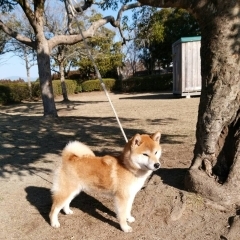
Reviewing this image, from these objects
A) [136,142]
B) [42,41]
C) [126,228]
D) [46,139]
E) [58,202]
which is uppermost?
[42,41]

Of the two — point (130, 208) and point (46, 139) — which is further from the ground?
point (130, 208)

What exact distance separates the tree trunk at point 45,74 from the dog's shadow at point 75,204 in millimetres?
7699

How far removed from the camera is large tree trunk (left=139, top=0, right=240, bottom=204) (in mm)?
3309

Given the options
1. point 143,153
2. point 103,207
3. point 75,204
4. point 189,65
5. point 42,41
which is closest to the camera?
point 143,153

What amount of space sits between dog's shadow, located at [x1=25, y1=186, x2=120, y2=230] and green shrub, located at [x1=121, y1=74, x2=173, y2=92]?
1032 inches

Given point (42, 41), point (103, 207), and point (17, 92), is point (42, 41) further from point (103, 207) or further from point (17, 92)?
point (17, 92)

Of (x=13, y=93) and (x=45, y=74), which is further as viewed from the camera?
(x=13, y=93)

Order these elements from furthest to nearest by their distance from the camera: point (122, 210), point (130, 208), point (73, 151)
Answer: point (73, 151)
point (130, 208)
point (122, 210)

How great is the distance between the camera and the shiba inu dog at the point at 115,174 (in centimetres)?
317

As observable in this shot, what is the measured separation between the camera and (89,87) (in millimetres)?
34375

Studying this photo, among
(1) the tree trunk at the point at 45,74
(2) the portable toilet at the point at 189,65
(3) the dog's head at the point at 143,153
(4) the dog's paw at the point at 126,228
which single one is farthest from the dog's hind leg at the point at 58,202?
(2) the portable toilet at the point at 189,65

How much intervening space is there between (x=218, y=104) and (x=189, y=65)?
14482 mm

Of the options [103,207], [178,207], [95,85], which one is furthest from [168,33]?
[178,207]

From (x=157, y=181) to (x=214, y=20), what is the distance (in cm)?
222
